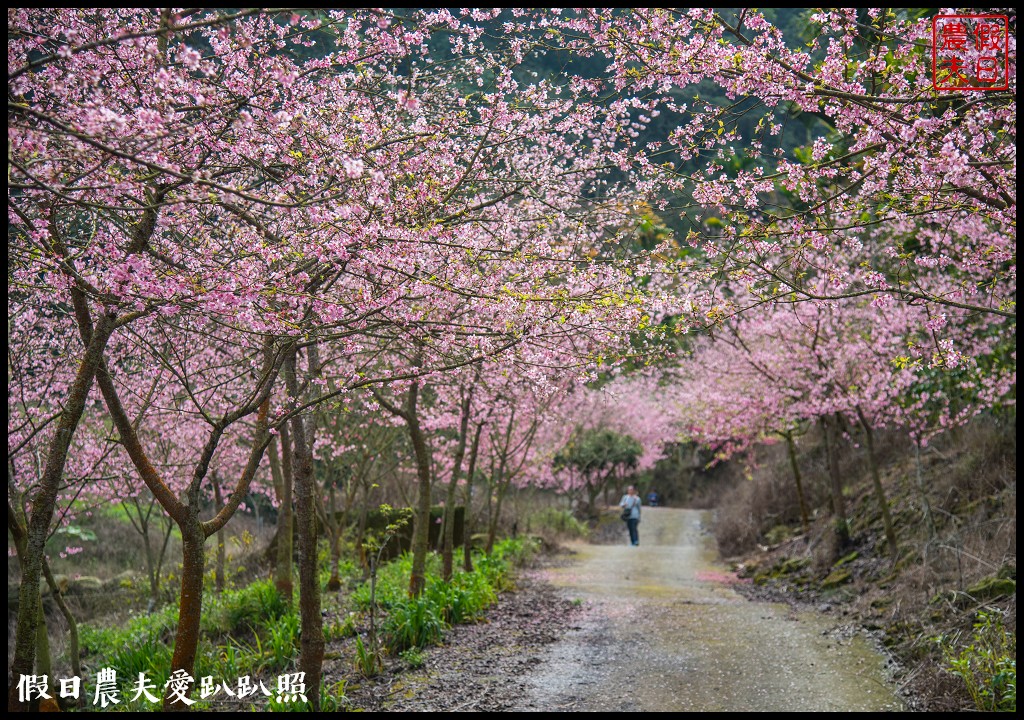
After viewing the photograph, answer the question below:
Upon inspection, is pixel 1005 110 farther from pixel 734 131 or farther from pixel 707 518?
pixel 707 518

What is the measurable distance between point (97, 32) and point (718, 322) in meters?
4.33

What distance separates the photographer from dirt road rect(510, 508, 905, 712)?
6.31 m

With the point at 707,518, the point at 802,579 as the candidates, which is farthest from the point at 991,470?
the point at 707,518

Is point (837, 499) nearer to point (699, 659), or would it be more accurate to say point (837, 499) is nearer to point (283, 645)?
point (699, 659)

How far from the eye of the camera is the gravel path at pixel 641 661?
20.6 ft

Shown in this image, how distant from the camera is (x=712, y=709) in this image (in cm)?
613

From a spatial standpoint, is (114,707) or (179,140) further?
(114,707)

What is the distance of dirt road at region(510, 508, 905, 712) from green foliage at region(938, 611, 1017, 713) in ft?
2.00

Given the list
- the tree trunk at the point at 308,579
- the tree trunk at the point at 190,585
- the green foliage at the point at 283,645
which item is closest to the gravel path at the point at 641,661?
the tree trunk at the point at 308,579

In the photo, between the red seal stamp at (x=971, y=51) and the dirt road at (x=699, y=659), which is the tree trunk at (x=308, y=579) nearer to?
the dirt road at (x=699, y=659)

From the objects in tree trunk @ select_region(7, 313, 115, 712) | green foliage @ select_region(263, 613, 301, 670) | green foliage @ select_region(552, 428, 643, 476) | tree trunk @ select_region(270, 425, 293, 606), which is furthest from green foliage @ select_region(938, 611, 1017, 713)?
green foliage @ select_region(552, 428, 643, 476)

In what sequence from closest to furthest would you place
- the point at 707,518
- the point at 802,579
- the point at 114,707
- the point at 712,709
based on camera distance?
1. the point at 712,709
2. the point at 114,707
3. the point at 802,579
4. the point at 707,518

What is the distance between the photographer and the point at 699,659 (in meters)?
7.70

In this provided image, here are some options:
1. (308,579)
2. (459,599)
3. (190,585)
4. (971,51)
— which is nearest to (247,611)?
(459,599)
